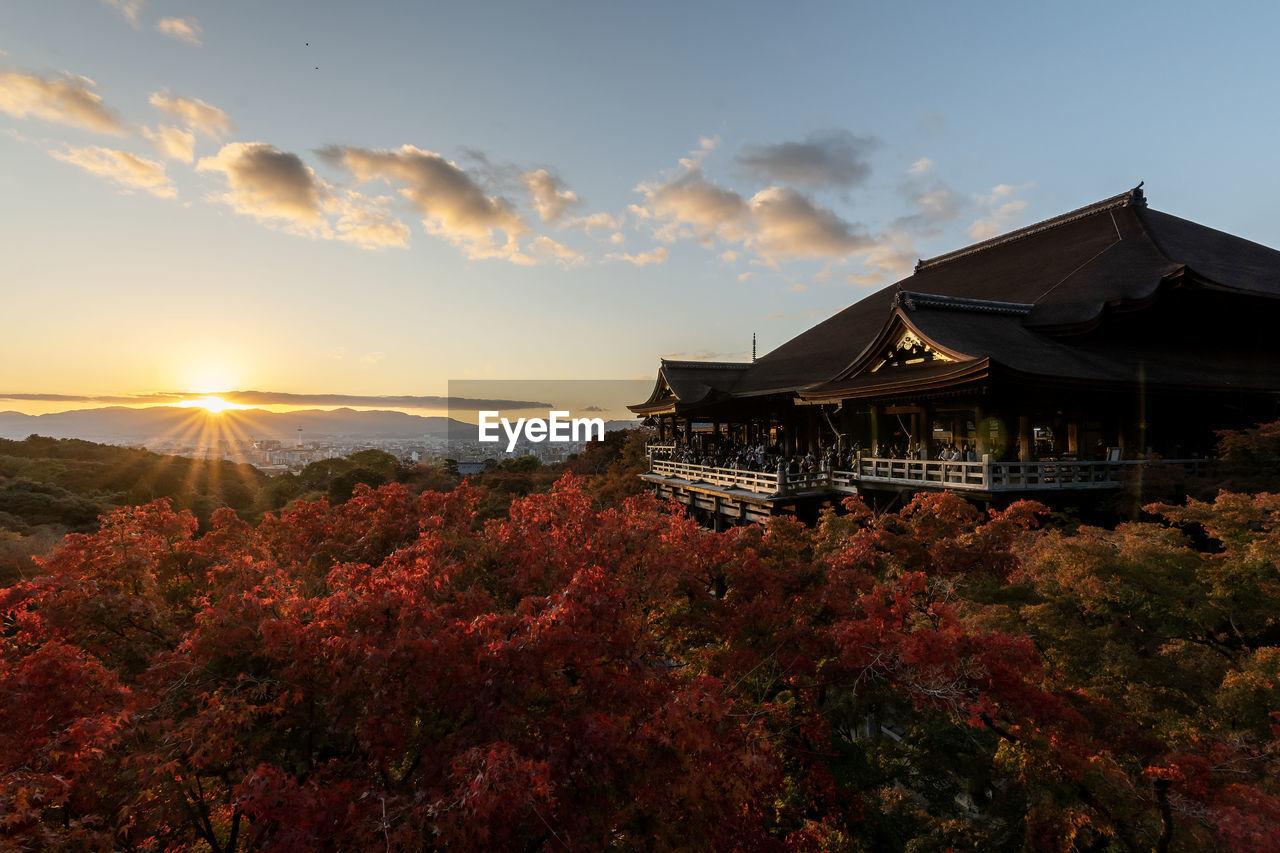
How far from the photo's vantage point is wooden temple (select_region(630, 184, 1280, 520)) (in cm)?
1385

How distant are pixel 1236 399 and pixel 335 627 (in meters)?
23.1

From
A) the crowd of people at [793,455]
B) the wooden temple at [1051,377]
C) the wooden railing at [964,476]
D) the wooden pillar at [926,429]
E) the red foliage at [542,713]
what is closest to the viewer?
the red foliage at [542,713]

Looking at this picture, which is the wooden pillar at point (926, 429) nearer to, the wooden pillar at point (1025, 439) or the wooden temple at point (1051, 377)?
the wooden temple at point (1051, 377)

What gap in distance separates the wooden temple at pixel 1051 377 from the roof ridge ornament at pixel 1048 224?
3.7 inches

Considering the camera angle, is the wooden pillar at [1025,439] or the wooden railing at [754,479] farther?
the wooden railing at [754,479]

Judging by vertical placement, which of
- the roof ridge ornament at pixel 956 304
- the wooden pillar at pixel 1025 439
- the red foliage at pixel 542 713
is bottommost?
the red foliage at pixel 542 713

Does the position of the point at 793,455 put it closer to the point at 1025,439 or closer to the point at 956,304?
→ the point at 956,304

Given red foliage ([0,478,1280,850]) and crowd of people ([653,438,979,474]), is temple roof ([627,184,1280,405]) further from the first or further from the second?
red foliage ([0,478,1280,850])

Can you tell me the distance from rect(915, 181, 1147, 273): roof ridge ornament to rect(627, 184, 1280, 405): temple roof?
0.15ft

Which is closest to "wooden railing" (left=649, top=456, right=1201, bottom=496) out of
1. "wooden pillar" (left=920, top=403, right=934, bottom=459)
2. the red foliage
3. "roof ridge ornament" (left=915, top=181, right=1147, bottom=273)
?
"wooden pillar" (left=920, top=403, right=934, bottom=459)

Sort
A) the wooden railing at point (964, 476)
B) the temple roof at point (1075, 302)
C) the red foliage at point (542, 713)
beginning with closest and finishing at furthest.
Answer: the red foliage at point (542, 713)
the wooden railing at point (964, 476)
the temple roof at point (1075, 302)

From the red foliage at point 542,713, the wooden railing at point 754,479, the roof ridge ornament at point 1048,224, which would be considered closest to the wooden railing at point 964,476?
the wooden railing at point 754,479

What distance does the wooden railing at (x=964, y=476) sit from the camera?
498 inches

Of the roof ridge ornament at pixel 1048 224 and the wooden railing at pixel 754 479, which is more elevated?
the roof ridge ornament at pixel 1048 224
